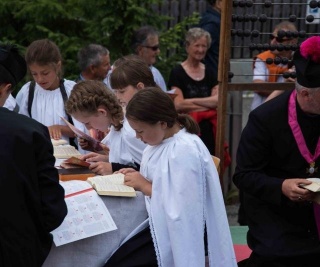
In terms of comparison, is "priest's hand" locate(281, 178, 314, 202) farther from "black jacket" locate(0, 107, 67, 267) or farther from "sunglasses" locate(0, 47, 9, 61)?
"sunglasses" locate(0, 47, 9, 61)

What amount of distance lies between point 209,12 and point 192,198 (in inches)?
195

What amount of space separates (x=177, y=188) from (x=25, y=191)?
0.80m

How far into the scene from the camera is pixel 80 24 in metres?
8.53

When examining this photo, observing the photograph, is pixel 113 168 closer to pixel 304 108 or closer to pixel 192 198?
pixel 192 198

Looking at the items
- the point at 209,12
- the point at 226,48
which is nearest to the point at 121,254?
the point at 226,48

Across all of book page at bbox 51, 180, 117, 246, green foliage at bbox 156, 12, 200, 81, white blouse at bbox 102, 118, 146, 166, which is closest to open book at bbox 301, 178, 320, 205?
book page at bbox 51, 180, 117, 246

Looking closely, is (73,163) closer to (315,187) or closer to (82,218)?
(82,218)

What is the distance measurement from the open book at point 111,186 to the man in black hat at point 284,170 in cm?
63

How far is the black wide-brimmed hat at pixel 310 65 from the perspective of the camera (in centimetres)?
379

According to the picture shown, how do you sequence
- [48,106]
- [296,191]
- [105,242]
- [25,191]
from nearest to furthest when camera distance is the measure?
[25,191] → [296,191] → [105,242] → [48,106]

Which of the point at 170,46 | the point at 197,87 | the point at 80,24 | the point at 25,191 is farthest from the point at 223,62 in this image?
the point at 80,24

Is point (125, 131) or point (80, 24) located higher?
point (80, 24)

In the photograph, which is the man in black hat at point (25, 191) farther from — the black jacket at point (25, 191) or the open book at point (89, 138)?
the open book at point (89, 138)

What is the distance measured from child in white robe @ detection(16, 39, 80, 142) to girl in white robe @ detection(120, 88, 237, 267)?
1775 millimetres
